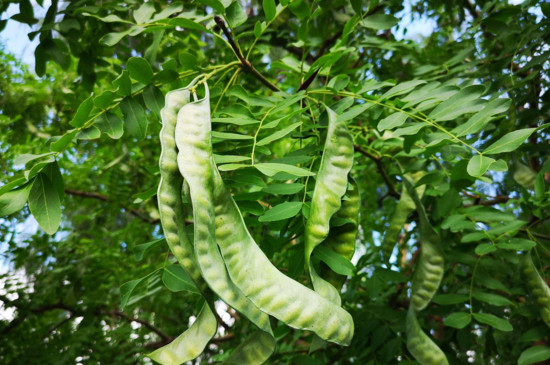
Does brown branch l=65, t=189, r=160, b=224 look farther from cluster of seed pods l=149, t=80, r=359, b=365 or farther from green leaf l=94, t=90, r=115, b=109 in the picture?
cluster of seed pods l=149, t=80, r=359, b=365

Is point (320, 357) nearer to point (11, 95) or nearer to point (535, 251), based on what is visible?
point (535, 251)

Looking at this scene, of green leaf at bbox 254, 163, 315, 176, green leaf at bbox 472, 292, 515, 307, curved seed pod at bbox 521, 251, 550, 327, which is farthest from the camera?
green leaf at bbox 472, 292, 515, 307

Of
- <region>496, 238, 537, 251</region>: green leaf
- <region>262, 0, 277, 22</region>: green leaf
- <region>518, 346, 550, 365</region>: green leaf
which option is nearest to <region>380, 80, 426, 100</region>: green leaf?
<region>262, 0, 277, 22</region>: green leaf

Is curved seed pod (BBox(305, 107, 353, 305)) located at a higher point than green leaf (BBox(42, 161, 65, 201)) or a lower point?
lower

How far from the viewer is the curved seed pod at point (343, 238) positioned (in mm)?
930

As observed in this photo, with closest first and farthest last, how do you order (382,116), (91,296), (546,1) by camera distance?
(382,116), (546,1), (91,296)

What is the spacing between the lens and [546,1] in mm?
1434

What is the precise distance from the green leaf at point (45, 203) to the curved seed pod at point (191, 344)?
0.29m

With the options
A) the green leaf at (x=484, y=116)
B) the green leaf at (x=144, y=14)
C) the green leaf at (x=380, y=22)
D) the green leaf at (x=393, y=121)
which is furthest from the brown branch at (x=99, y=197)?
the green leaf at (x=484, y=116)

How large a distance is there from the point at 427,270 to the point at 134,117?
2.45 feet

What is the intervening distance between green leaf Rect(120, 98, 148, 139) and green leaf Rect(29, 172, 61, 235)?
0.69ft

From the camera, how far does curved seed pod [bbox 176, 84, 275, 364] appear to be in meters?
0.73

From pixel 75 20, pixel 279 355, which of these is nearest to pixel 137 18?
pixel 75 20

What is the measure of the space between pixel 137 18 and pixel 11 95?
3.98 ft
